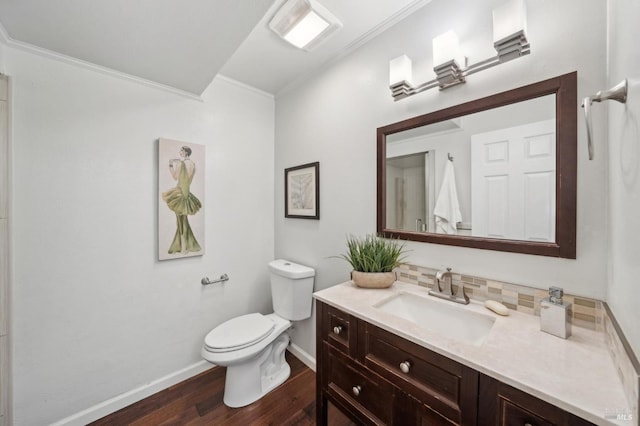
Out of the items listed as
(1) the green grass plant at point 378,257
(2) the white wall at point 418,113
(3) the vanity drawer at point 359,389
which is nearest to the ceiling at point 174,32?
(2) the white wall at point 418,113

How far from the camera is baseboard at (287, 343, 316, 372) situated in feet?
6.56

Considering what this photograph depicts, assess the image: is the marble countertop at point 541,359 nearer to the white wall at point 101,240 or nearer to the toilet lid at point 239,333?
the toilet lid at point 239,333

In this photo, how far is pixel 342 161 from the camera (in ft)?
5.83

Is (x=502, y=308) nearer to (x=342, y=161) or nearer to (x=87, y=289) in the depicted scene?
(x=342, y=161)

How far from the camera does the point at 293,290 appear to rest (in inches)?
74.6

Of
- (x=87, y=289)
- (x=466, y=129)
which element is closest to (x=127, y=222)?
(x=87, y=289)

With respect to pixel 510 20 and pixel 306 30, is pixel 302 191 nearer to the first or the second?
pixel 306 30

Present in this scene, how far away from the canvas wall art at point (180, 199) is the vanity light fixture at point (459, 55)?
1497 mm

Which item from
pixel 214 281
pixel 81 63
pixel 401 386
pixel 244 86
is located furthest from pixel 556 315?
pixel 81 63

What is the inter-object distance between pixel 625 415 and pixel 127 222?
2.26 meters

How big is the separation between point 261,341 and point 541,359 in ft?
4.81

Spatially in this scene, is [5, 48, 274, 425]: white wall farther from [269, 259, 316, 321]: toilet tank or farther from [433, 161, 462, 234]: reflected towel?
[433, 161, 462, 234]: reflected towel

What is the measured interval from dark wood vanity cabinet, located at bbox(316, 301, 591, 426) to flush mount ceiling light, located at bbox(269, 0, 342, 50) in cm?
159

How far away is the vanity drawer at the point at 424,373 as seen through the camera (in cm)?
76
